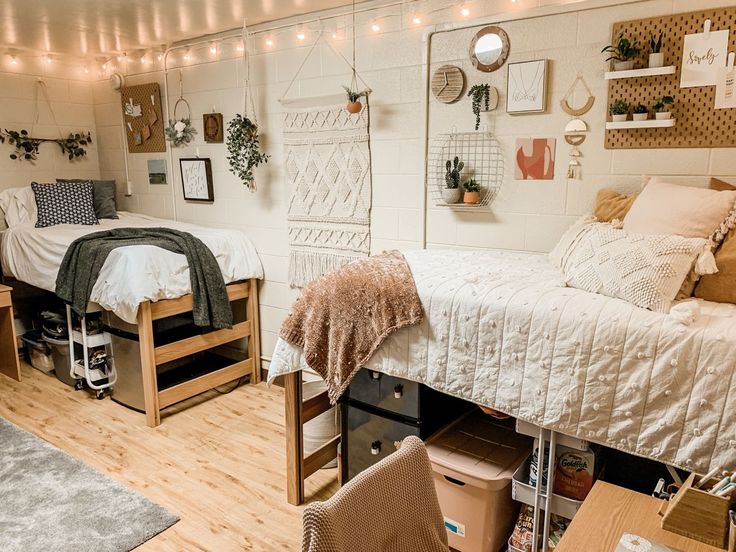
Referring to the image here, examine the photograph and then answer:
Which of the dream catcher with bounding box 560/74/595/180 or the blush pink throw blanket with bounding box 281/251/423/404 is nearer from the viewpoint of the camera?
the blush pink throw blanket with bounding box 281/251/423/404

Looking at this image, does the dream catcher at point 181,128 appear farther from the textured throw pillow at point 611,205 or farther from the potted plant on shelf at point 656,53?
the potted plant on shelf at point 656,53

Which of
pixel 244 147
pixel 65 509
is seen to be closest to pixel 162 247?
pixel 244 147

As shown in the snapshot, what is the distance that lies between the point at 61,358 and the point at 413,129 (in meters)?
2.84

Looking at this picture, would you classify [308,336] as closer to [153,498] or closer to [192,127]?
[153,498]

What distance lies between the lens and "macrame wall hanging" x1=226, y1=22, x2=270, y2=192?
3488 mm

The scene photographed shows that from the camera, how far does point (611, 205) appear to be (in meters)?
2.26

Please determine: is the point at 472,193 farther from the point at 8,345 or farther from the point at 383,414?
the point at 8,345

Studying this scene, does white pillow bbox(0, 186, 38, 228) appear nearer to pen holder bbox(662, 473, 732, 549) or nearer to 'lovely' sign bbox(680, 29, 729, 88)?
'lovely' sign bbox(680, 29, 729, 88)

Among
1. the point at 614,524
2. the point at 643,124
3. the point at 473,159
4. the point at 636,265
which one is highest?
the point at 643,124

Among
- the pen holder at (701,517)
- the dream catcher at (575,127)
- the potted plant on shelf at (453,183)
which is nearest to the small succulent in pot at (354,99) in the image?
the potted plant on shelf at (453,183)

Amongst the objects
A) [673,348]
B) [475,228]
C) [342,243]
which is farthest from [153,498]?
[673,348]

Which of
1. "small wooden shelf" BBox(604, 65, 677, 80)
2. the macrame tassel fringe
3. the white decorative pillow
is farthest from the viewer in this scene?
the macrame tassel fringe

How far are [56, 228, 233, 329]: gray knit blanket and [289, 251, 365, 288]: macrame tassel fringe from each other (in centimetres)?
45

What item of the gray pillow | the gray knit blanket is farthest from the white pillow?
the gray knit blanket
